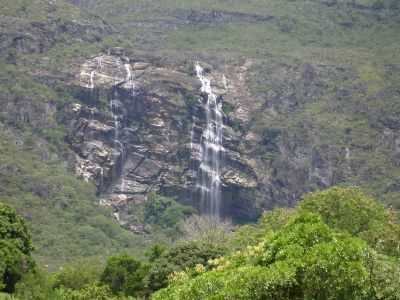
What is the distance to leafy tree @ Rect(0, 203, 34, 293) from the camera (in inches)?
1970

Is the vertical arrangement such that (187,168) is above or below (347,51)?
below

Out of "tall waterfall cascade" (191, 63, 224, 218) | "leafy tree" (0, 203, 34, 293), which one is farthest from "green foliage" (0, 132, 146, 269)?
"leafy tree" (0, 203, 34, 293)

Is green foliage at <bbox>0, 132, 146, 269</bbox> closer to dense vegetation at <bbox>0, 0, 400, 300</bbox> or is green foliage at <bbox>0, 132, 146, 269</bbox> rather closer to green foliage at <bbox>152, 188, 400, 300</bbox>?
dense vegetation at <bbox>0, 0, 400, 300</bbox>

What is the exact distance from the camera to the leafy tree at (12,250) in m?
50.0

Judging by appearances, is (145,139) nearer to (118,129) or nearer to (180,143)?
(118,129)

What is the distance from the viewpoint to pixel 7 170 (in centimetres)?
9981

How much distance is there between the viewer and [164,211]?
108125 millimetres

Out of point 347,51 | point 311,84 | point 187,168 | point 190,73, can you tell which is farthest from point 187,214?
point 347,51

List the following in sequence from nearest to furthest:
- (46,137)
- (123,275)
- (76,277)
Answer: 1. (123,275)
2. (76,277)
3. (46,137)

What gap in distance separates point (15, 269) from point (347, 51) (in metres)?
99.1

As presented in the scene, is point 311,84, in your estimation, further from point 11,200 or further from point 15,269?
point 15,269

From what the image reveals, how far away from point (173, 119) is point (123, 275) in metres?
64.6

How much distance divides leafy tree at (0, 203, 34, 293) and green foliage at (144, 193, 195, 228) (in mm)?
51275

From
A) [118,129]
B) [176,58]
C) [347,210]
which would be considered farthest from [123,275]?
[176,58]
